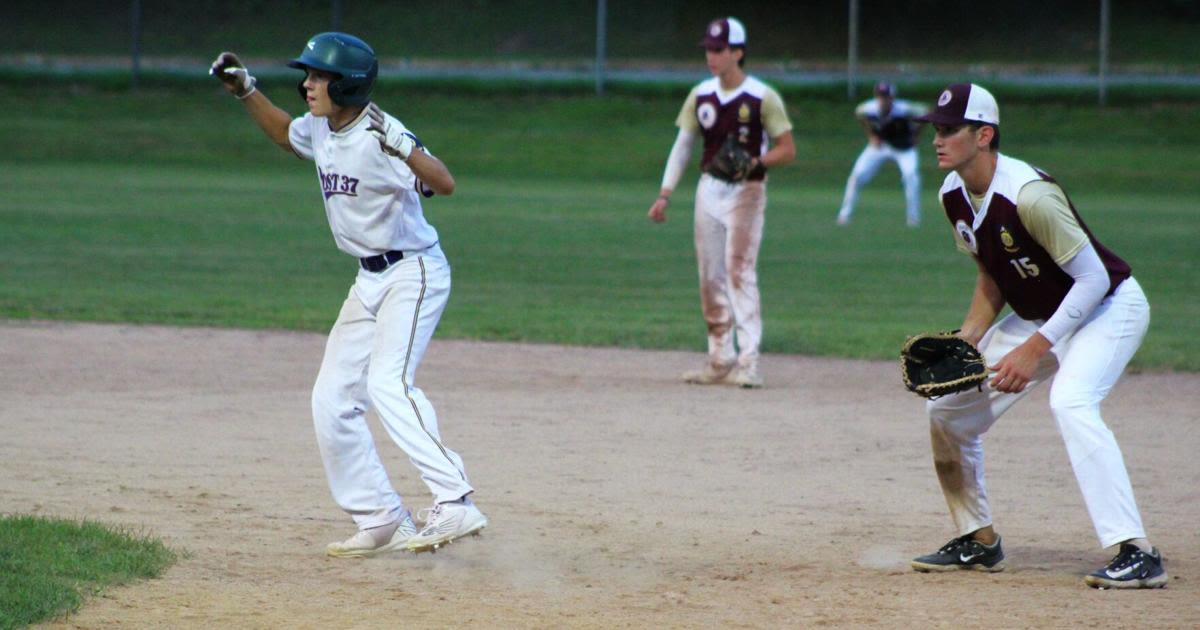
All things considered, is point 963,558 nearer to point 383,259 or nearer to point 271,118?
point 383,259

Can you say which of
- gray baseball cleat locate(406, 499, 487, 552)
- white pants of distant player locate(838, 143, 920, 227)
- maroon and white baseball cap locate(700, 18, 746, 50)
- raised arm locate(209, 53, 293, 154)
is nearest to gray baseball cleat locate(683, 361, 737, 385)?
maroon and white baseball cap locate(700, 18, 746, 50)

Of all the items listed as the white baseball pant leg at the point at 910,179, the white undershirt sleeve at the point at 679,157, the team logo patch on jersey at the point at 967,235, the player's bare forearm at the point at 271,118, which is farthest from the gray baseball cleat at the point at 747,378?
the white baseball pant leg at the point at 910,179

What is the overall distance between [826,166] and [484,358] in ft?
68.4

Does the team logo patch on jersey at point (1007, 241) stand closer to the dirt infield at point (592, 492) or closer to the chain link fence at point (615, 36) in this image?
the dirt infield at point (592, 492)

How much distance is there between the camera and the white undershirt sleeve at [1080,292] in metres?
5.19

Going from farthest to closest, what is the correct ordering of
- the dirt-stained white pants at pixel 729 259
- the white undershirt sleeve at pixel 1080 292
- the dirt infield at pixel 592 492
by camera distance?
the dirt-stained white pants at pixel 729 259
the white undershirt sleeve at pixel 1080 292
the dirt infield at pixel 592 492

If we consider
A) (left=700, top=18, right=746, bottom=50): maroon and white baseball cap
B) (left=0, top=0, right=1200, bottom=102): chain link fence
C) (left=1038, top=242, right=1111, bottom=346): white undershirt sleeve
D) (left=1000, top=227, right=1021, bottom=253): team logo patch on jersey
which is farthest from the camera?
(left=0, top=0, right=1200, bottom=102): chain link fence

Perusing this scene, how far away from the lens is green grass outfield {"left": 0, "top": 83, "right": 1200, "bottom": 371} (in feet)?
42.0

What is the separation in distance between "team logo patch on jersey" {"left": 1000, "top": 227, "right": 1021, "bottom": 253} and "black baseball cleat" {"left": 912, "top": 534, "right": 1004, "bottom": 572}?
1.10m

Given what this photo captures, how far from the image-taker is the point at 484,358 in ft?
35.2

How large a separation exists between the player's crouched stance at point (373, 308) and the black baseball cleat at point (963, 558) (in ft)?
5.41

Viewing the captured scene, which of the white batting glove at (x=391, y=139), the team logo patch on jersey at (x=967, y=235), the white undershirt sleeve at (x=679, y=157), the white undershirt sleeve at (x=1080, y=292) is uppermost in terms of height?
the white batting glove at (x=391, y=139)

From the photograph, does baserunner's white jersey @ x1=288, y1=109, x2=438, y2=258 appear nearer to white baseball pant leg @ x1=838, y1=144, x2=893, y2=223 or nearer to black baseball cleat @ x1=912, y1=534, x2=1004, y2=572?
black baseball cleat @ x1=912, y1=534, x2=1004, y2=572

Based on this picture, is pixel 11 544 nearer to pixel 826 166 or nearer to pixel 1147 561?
pixel 1147 561
